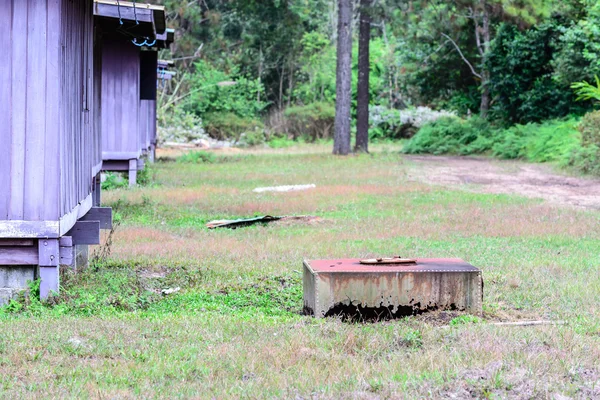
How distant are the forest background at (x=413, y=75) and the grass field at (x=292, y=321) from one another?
12495mm

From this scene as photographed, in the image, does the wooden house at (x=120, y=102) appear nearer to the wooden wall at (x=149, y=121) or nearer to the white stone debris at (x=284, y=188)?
the white stone debris at (x=284, y=188)

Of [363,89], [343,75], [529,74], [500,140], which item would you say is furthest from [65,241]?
[529,74]

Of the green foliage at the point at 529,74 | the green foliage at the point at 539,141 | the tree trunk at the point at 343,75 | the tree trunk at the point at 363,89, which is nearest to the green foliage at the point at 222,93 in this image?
the tree trunk at the point at 363,89

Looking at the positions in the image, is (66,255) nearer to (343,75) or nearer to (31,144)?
(31,144)

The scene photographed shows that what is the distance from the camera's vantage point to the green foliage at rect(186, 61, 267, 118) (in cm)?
4669

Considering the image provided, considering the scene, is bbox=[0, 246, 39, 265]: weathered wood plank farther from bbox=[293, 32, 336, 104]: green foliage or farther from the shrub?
bbox=[293, 32, 336, 104]: green foliage

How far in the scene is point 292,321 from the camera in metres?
7.49

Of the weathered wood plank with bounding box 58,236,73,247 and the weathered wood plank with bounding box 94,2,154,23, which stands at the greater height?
the weathered wood plank with bounding box 94,2,154,23

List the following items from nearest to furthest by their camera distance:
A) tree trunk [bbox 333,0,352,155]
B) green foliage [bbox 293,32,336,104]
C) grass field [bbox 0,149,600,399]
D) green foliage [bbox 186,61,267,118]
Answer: grass field [bbox 0,149,600,399]
tree trunk [bbox 333,0,352,155]
green foliage [bbox 186,61,267,118]
green foliage [bbox 293,32,336,104]

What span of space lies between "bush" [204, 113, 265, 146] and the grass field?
2891cm

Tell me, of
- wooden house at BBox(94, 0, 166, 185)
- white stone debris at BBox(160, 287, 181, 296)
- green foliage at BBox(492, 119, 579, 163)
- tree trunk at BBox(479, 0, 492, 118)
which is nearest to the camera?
white stone debris at BBox(160, 287, 181, 296)

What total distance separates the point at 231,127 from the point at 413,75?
398 inches

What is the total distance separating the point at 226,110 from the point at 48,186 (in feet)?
131

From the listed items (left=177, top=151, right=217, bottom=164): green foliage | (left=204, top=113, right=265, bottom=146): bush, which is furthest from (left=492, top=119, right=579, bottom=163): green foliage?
(left=204, top=113, right=265, bottom=146): bush
